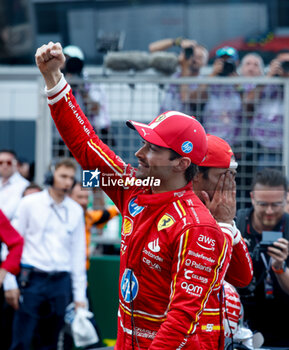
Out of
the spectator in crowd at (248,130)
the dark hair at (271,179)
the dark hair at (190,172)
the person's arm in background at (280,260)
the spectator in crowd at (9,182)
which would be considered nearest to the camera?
the dark hair at (190,172)

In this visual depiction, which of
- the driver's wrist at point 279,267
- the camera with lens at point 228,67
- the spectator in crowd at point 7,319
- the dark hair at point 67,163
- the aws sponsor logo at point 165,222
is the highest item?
the camera with lens at point 228,67

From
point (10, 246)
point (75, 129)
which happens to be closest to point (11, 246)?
point (10, 246)

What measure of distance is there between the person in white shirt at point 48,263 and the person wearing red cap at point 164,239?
9.28ft

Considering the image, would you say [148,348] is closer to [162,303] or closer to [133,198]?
[162,303]

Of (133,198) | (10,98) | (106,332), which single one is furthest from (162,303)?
(10,98)

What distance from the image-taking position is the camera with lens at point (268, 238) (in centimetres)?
354

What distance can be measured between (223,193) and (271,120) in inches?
109

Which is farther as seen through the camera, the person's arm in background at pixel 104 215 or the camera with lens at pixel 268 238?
the person's arm in background at pixel 104 215

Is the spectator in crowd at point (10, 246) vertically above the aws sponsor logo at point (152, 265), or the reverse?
the aws sponsor logo at point (152, 265)

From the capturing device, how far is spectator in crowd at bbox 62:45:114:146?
5.52m

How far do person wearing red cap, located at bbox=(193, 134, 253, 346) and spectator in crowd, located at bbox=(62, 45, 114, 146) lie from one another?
8.80 feet

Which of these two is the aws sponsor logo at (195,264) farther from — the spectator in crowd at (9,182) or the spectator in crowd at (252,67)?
the spectator in crowd at (9,182)

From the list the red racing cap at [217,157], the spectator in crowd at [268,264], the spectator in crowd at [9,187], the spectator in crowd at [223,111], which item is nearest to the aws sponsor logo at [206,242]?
the red racing cap at [217,157]

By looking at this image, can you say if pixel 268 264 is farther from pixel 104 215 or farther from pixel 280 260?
pixel 104 215
